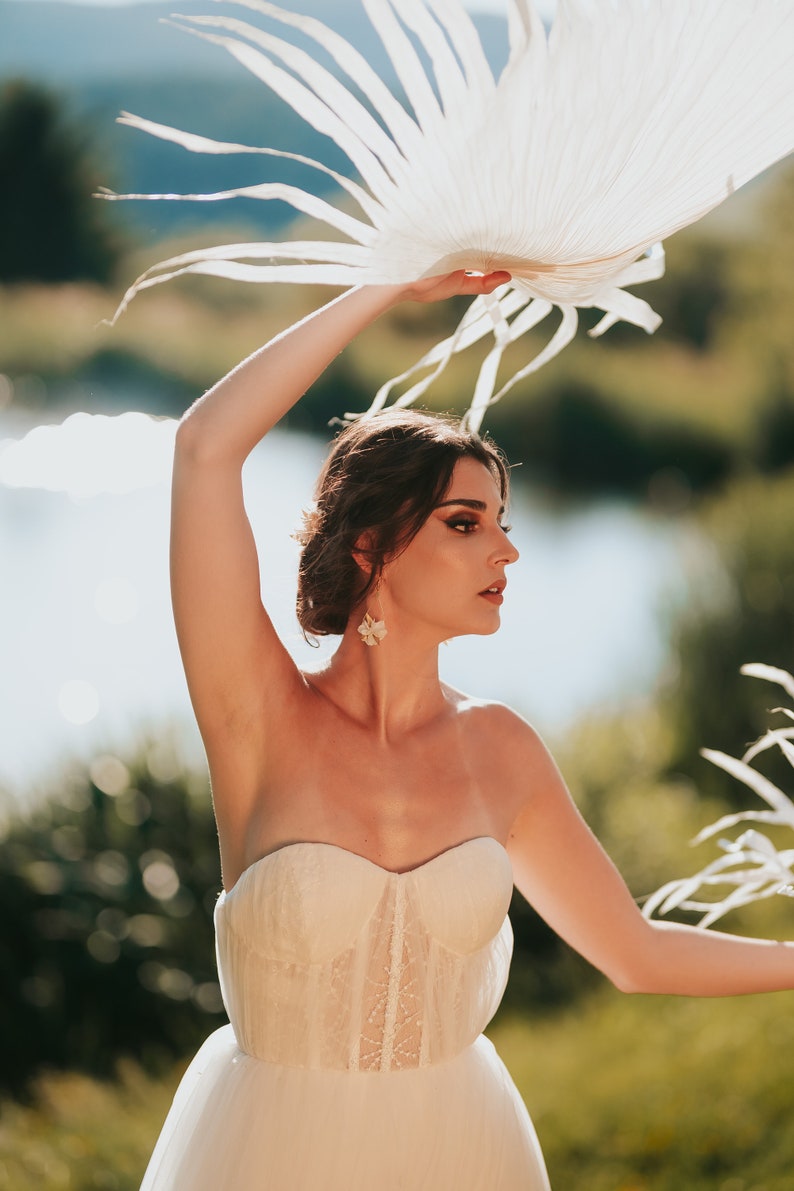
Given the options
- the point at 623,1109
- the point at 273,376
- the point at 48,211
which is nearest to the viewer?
the point at 273,376

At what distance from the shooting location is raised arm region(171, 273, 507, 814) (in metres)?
1.32

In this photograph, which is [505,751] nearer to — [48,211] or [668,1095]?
[668,1095]

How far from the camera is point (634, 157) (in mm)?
1183

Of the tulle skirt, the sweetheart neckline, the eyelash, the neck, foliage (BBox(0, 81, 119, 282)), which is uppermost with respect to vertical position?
foliage (BBox(0, 81, 119, 282))

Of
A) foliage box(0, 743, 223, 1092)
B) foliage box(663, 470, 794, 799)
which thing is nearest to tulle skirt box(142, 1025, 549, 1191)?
foliage box(0, 743, 223, 1092)

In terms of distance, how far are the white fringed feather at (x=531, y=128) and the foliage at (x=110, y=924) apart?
11.2ft

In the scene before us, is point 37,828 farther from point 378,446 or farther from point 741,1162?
point 378,446

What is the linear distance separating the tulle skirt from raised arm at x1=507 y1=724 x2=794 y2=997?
0.80ft

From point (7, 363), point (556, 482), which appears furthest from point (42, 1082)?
point (556, 482)

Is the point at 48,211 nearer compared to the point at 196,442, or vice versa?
the point at 196,442

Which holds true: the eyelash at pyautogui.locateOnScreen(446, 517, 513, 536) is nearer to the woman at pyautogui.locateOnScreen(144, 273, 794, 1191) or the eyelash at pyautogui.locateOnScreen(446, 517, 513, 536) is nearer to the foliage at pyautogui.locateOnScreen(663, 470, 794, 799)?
the woman at pyautogui.locateOnScreen(144, 273, 794, 1191)

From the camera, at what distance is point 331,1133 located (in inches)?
56.7

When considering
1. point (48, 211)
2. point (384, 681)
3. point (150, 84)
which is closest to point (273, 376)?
point (384, 681)

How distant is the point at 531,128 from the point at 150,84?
896 centimetres
